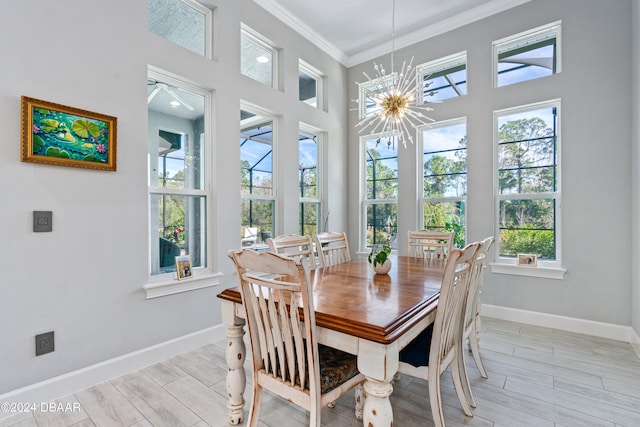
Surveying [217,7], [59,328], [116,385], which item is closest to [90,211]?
[59,328]

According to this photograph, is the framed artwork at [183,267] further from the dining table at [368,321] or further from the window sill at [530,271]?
the window sill at [530,271]

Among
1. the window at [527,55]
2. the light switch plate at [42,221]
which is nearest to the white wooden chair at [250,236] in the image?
the light switch plate at [42,221]

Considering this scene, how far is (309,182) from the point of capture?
14.2ft

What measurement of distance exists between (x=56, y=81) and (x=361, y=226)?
371cm

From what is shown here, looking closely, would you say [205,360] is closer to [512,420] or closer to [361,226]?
[512,420]

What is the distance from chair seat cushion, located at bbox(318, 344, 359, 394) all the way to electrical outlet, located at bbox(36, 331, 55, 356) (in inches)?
70.3

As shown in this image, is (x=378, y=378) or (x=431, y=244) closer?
(x=378, y=378)

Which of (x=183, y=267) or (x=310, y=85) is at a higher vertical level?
(x=310, y=85)

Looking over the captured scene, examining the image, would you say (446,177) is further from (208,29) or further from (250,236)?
(208,29)

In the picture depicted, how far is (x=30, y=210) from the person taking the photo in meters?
1.93

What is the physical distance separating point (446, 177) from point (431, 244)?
1.25 metres

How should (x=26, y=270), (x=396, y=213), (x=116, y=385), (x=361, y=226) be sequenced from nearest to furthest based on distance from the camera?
(x=26, y=270) < (x=116, y=385) < (x=396, y=213) < (x=361, y=226)

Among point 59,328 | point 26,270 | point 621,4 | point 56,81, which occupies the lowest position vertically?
point 59,328

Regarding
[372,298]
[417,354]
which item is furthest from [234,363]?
[417,354]
